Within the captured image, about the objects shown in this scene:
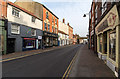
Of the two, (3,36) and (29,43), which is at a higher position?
(3,36)

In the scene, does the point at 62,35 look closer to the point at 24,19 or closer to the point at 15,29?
the point at 24,19

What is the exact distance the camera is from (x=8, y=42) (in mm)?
12773

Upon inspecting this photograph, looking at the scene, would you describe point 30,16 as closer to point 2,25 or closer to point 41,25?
point 41,25

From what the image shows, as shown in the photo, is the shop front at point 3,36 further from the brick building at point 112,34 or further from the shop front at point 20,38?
the brick building at point 112,34

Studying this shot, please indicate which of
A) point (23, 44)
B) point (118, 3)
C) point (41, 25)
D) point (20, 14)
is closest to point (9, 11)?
point (20, 14)

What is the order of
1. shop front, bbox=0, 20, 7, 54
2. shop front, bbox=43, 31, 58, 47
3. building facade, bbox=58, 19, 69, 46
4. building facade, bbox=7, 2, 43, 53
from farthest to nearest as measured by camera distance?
building facade, bbox=58, 19, 69, 46
shop front, bbox=43, 31, 58, 47
building facade, bbox=7, 2, 43, 53
shop front, bbox=0, 20, 7, 54

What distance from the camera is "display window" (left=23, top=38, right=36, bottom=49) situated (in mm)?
16181

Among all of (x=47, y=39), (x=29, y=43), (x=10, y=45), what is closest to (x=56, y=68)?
(x=10, y=45)

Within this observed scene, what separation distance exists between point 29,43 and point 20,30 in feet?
12.0

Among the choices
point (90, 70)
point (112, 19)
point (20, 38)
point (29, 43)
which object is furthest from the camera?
point (29, 43)

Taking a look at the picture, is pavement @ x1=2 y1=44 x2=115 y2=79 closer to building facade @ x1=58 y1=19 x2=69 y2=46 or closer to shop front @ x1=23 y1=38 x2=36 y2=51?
shop front @ x1=23 y1=38 x2=36 y2=51

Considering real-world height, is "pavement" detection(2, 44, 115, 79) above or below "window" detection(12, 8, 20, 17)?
below

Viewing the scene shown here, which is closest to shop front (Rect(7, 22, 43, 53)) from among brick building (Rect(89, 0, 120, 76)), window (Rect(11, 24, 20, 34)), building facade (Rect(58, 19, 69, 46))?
window (Rect(11, 24, 20, 34))

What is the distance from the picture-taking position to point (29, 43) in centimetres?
1741
